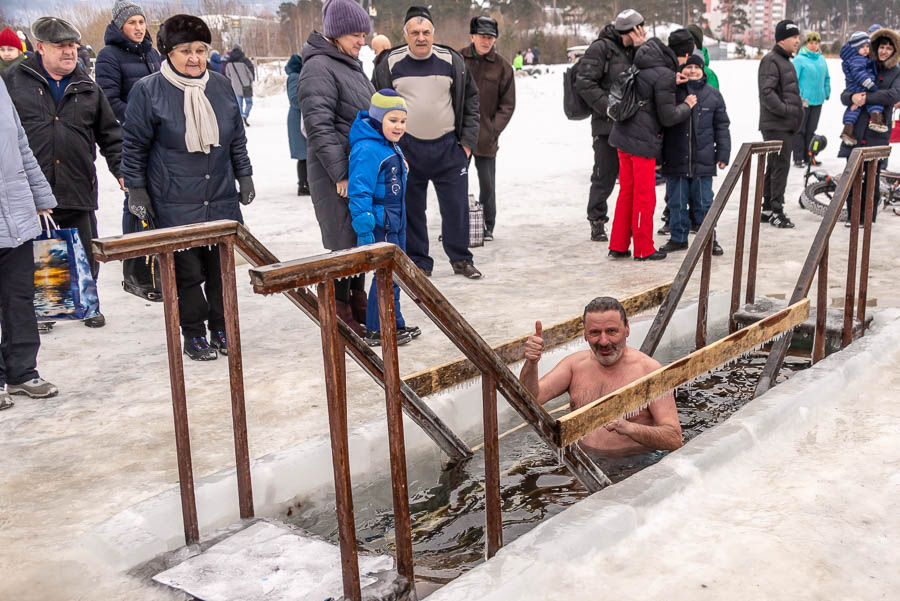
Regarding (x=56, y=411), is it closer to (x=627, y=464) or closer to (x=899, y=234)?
(x=627, y=464)

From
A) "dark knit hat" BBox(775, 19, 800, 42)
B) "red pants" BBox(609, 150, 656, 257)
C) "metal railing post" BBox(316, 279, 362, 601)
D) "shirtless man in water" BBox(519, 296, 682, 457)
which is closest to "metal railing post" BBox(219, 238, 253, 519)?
"metal railing post" BBox(316, 279, 362, 601)

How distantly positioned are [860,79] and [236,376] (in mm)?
6970

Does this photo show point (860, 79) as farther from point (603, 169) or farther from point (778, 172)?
point (603, 169)

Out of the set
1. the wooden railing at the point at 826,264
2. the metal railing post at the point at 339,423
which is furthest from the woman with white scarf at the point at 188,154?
the wooden railing at the point at 826,264

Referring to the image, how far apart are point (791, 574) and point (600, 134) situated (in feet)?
18.2

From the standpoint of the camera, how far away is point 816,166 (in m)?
11.8

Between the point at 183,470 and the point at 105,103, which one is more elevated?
the point at 105,103

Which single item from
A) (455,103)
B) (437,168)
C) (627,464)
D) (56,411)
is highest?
(455,103)

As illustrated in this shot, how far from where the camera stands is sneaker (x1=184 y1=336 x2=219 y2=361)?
4.73 metres

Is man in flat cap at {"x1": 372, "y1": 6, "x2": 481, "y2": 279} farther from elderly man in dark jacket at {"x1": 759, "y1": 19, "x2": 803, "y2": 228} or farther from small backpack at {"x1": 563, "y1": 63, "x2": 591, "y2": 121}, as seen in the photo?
elderly man in dark jacket at {"x1": 759, "y1": 19, "x2": 803, "y2": 228}

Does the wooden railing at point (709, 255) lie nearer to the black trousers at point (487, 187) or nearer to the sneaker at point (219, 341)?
the sneaker at point (219, 341)

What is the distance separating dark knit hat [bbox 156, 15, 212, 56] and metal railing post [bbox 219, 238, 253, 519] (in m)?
1.95

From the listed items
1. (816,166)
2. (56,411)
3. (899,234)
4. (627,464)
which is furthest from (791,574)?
(816,166)

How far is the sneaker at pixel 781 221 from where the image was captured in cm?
821
